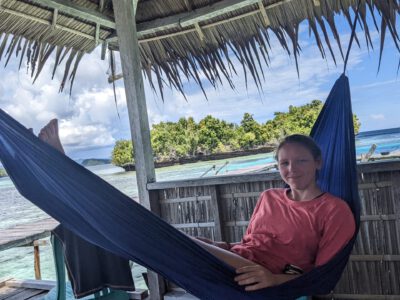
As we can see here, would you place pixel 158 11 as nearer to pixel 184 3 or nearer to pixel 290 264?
pixel 184 3

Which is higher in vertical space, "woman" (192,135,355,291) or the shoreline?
"woman" (192,135,355,291)

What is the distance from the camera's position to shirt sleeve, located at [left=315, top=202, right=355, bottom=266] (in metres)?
1.20

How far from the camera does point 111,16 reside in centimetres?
263

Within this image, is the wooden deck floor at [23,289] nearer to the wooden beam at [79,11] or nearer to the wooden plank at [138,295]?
the wooden plank at [138,295]

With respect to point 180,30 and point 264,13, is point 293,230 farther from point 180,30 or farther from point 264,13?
point 180,30

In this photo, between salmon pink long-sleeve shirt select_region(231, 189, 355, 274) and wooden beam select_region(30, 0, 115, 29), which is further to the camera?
wooden beam select_region(30, 0, 115, 29)

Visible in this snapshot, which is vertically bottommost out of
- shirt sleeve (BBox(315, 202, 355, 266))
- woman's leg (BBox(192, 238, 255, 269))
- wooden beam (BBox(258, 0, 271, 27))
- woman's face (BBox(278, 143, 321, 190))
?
woman's leg (BBox(192, 238, 255, 269))

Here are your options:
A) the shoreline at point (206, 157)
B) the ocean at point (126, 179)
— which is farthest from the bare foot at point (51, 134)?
the shoreline at point (206, 157)

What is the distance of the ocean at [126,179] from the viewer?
9.40 metres

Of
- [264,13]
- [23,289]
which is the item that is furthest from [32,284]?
[264,13]

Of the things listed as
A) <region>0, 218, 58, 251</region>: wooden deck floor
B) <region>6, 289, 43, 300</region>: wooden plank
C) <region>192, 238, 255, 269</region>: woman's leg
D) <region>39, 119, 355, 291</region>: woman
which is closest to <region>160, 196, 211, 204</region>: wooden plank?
<region>39, 119, 355, 291</region>: woman

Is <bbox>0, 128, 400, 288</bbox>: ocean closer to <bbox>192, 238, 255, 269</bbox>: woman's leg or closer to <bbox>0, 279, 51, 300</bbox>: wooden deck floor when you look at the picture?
<bbox>0, 279, 51, 300</bbox>: wooden deck floor

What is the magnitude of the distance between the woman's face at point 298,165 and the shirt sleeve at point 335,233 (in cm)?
16

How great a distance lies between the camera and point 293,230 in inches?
52.2
